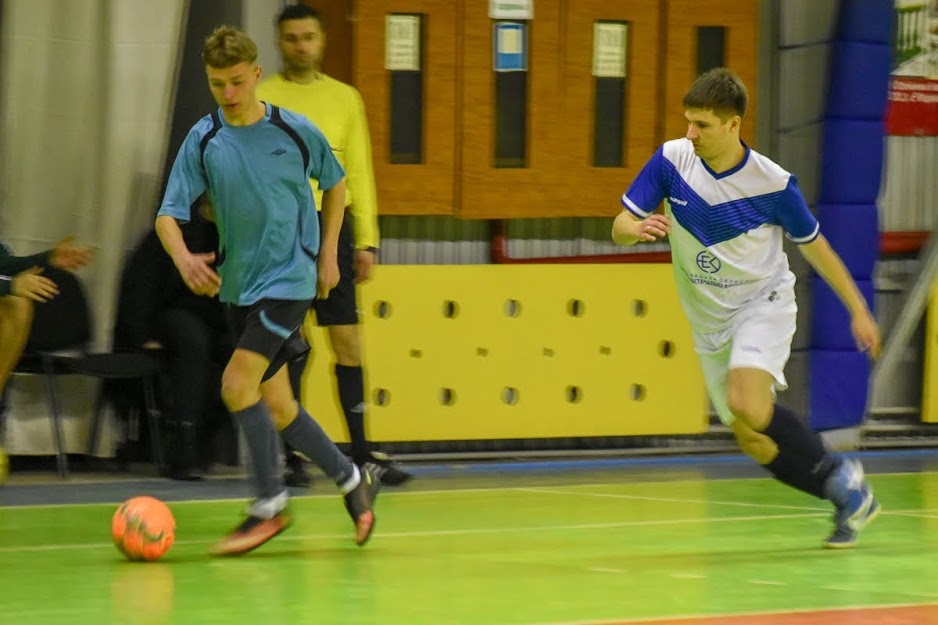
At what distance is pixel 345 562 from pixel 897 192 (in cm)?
552

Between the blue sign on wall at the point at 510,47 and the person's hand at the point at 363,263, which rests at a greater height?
the blue sign on wall at the point at 510,47

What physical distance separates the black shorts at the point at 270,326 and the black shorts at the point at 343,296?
1.67 m

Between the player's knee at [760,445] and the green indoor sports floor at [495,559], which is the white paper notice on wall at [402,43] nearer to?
the green indoor sports floor at [495,559]

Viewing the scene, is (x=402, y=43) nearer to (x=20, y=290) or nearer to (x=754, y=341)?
(x=20, y=290)

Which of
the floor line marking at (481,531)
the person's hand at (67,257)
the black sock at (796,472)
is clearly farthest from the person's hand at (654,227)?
the person's hand at (67,257)

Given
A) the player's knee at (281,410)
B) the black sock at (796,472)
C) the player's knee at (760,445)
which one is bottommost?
the black sock at (796,472)

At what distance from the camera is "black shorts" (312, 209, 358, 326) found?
7.42 meters

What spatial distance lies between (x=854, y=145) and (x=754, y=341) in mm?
3807

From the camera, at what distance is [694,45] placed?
9258 mm

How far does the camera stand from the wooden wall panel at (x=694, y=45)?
362 inches

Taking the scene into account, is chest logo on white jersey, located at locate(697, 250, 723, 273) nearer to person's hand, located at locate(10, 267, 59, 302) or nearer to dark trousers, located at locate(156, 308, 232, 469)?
dark trousers, located at locate(156, 308, 232, 469)

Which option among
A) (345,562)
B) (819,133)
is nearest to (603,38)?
(819,133)

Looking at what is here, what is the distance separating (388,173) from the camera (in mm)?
8797

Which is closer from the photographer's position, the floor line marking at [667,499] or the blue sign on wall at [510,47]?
the floor line marking at [667,499]
